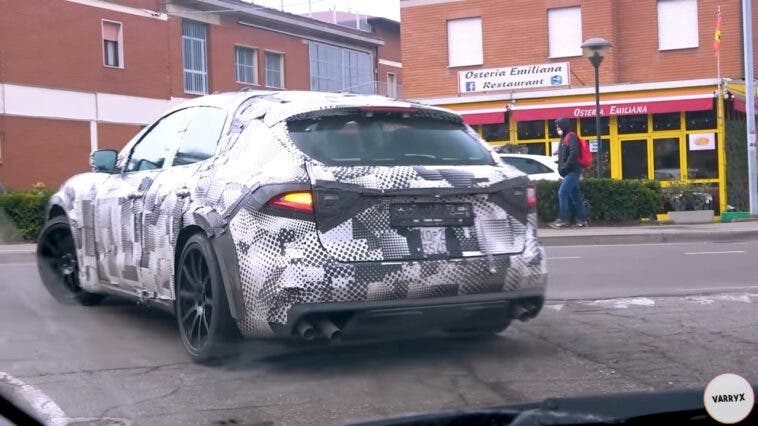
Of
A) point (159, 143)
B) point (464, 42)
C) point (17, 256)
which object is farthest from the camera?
point (464, 42)

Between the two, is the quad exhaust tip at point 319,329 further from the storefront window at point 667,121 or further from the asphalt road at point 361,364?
the storefront window at point 667,121

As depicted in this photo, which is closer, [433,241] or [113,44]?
[433,241]

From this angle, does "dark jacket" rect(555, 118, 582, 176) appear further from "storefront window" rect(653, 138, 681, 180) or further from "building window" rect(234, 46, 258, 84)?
"building window" rect(234, 46, 258, 84)

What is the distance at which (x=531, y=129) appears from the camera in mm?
28250

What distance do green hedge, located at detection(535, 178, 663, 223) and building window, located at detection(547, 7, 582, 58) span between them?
37.8 feet

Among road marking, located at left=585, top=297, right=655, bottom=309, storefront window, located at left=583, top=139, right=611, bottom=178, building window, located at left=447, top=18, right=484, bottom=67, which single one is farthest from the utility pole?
road marking, located at left=585, top=297, right=655, bottom=309

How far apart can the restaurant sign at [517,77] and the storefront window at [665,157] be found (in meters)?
3.21

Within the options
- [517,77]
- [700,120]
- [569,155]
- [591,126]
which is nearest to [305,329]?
[569,155]

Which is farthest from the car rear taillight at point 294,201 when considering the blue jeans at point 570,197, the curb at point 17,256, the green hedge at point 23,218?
the green hedge at point 23,218

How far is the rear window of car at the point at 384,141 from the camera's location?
5.88m

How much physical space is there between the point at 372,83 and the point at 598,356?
3645 centimetres

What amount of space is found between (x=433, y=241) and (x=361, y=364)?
1.00 metres

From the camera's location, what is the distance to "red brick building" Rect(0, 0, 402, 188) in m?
31.5

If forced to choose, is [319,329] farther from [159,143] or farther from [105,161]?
[105,161]
